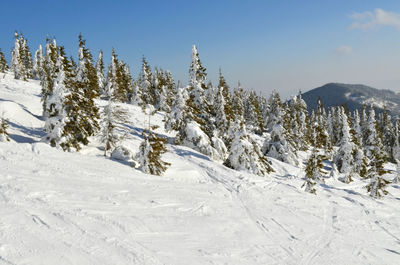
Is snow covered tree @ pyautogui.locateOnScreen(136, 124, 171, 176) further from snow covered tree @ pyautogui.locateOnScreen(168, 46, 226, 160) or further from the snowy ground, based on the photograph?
snow covered tree @ pyautogui.locateOnScreen(168, 46, 226, 160)

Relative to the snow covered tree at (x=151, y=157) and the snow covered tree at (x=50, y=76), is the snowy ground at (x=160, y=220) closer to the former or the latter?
the snow covered tree at (x=151, y=157)

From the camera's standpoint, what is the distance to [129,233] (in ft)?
30.3

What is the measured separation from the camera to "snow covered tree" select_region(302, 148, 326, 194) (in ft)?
75.5

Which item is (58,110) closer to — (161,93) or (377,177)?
(377,177)

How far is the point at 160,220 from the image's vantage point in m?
10.8

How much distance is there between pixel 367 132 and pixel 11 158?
56007 millimetres

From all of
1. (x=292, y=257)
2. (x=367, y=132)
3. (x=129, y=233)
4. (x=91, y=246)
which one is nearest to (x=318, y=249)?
(x=292, y=257)

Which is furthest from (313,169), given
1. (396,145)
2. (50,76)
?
(396,145)

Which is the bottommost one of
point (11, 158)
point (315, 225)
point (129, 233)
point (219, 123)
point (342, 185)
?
point (342, 185)

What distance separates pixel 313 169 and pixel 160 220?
20980mm

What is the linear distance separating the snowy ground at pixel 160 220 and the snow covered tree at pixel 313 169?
4128 mm

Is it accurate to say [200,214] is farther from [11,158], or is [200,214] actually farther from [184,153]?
[184,153]

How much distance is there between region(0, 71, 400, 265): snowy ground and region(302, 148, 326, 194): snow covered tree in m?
4.13

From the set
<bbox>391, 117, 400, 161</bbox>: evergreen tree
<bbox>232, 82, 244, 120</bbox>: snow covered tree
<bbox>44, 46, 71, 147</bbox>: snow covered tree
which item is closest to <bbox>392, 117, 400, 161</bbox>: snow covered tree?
<bbox>391, 117, 400, 161</bbox>: evergreen tree
